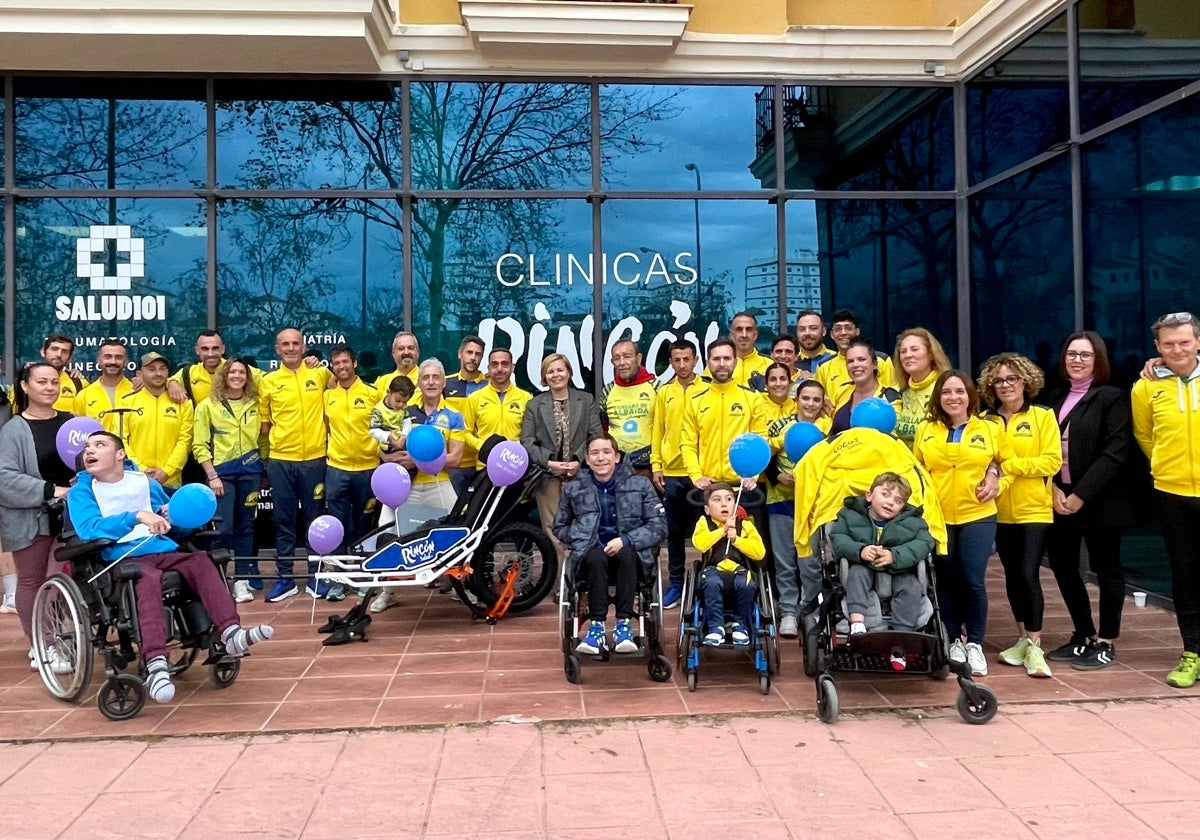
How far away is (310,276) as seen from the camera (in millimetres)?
8477

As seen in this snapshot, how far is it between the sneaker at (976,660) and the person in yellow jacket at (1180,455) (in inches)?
33.3

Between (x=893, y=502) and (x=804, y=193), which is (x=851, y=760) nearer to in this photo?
(x=893, y=502)

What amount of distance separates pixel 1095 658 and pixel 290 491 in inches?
207

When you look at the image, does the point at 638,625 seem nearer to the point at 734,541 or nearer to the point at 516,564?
the point at 734,541

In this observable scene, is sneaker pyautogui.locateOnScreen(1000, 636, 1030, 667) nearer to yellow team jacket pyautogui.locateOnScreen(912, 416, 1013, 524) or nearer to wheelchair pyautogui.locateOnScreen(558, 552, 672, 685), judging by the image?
yellow team jacket pyautogui.locateOnScreen(912, 416, 1013, 524)

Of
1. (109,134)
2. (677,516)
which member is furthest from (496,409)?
(109,134)

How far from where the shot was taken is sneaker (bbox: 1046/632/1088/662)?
509 centimetres

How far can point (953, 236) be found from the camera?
29.5 feet

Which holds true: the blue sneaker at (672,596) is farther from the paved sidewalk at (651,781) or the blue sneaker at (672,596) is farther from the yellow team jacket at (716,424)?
the paved sidewalk at (651,781)

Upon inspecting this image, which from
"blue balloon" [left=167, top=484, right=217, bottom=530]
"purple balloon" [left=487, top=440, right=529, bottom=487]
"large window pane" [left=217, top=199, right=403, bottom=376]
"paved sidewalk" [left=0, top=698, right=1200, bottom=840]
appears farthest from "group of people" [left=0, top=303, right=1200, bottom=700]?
"large window pane" [left=217, top=199, right=403, bottom=376]

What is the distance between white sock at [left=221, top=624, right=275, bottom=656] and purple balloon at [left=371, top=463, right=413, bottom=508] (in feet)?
4.47

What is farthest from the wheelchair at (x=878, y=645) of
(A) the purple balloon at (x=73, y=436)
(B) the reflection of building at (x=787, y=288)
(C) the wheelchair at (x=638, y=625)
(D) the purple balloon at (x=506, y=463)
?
(B) the reflection of building at (x=787, y=288)

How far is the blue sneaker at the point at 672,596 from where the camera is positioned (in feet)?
20.7

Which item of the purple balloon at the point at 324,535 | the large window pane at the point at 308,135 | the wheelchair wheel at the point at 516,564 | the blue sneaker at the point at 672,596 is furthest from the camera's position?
the large window pane at the point at 308,135
